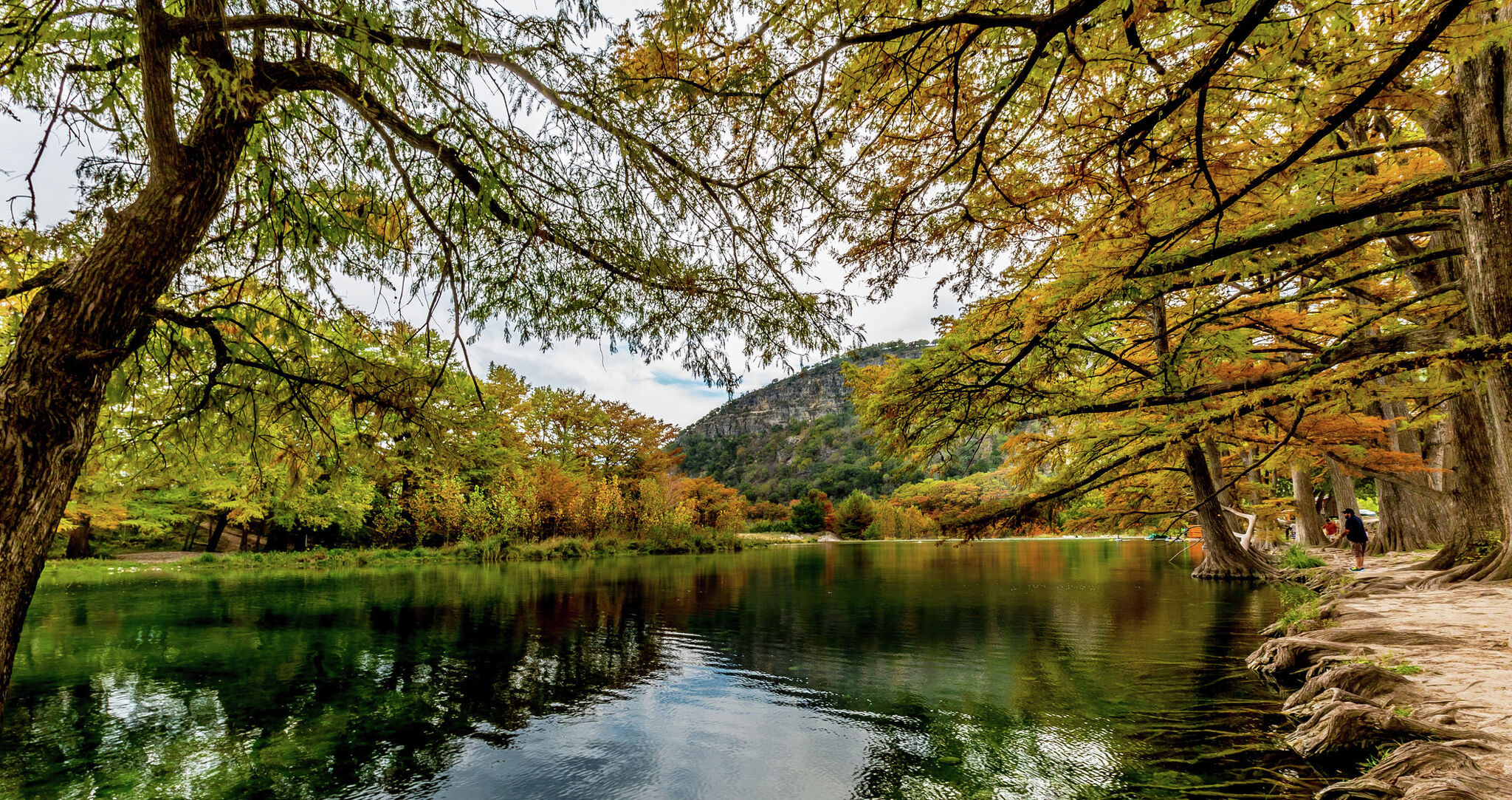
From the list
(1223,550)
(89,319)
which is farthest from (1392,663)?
(1223,550)

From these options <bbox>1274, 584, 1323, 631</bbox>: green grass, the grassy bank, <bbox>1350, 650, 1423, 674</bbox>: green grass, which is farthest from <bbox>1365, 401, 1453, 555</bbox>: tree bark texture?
the grassy bank

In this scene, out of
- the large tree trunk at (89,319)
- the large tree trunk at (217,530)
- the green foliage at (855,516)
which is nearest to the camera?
the large tree trunk at (89,319)

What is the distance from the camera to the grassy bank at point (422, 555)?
58.4ft

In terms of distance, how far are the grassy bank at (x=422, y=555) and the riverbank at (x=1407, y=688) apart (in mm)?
22603

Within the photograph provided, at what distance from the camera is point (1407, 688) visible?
13.5 ft

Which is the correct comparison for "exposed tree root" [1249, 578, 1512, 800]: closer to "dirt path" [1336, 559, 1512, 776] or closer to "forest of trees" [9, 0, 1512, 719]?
"dirt path" [1336, 559, 1512, 776]

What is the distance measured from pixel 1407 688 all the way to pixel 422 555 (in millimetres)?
24925

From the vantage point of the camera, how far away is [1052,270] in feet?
20.0

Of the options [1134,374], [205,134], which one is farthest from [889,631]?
[205,134]

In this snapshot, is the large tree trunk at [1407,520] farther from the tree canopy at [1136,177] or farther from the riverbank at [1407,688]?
the tree canopy at [1136,177]

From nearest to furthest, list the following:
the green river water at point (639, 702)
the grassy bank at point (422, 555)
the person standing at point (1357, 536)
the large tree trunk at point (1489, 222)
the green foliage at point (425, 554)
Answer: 1. the green river water at point (639, 702)
2. the large tree trunk at point (1489, 222)
3. the person standing at point (1357, 536)
4. the green foliage at point (425, 554)
5. the grassy bank at point (422, 555)

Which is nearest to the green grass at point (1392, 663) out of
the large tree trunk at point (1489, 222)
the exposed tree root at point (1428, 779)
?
the exposed tree root at point (1428, 779)

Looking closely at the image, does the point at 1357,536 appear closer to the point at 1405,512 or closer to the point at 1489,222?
the point at 1405,512

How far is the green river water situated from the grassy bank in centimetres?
756
